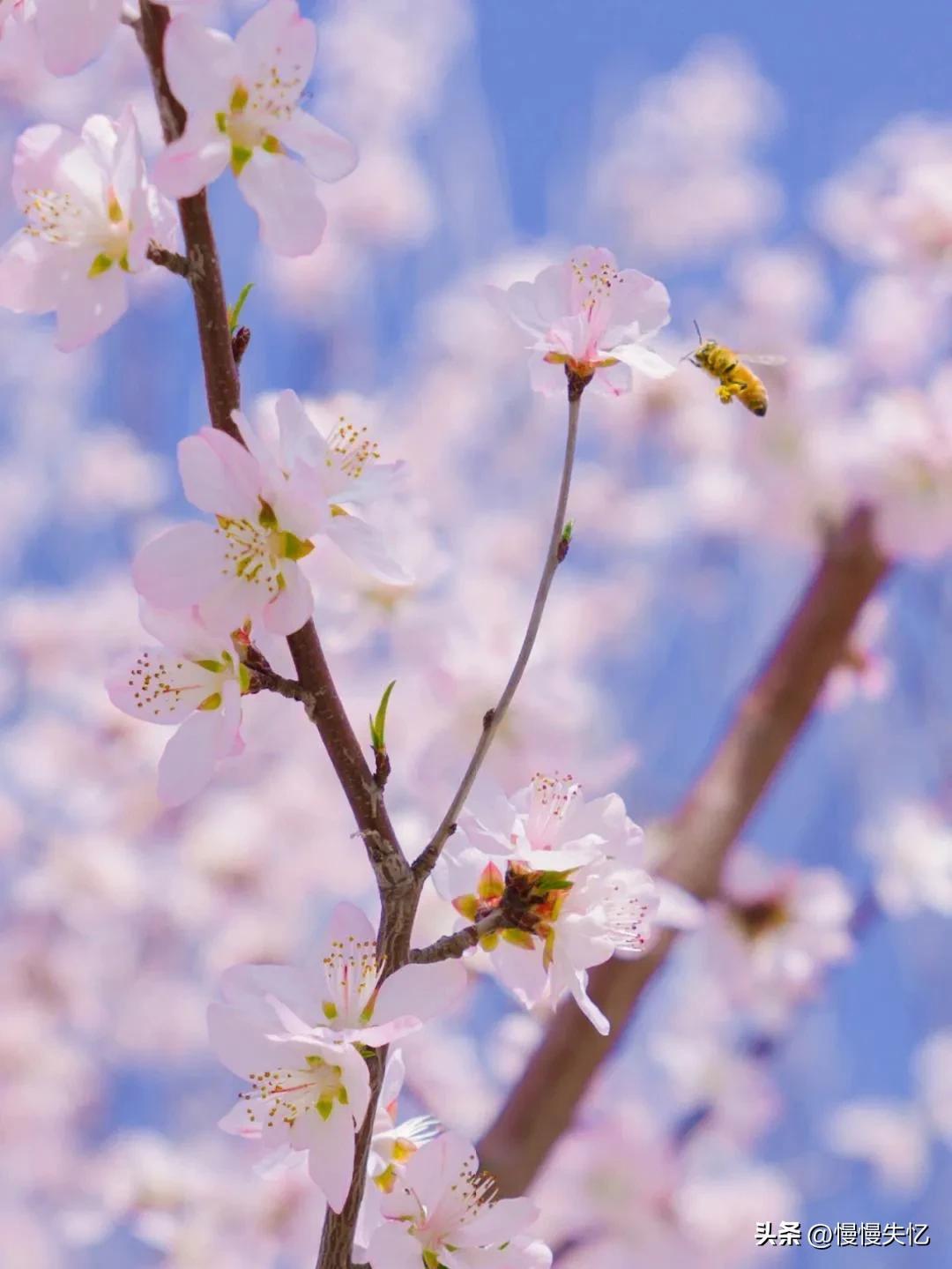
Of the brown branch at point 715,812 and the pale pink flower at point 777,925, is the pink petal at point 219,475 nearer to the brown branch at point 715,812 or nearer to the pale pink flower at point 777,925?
the brown branch at point 715,812

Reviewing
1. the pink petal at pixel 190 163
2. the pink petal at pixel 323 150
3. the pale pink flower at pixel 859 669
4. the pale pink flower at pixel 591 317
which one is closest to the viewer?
the pink petal at pixel 190 163

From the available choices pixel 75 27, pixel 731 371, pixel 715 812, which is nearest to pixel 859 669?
pixel 715 812

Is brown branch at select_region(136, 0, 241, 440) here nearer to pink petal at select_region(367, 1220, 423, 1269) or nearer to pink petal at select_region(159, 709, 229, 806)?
pink petal at select_region(159, 709, 229, 806)

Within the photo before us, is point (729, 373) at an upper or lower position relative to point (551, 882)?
upper

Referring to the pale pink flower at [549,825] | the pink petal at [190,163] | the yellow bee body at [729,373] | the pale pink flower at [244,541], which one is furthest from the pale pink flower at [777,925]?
the pink petal at [190,163]

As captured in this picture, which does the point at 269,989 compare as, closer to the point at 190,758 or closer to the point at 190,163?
the point at 190,758
